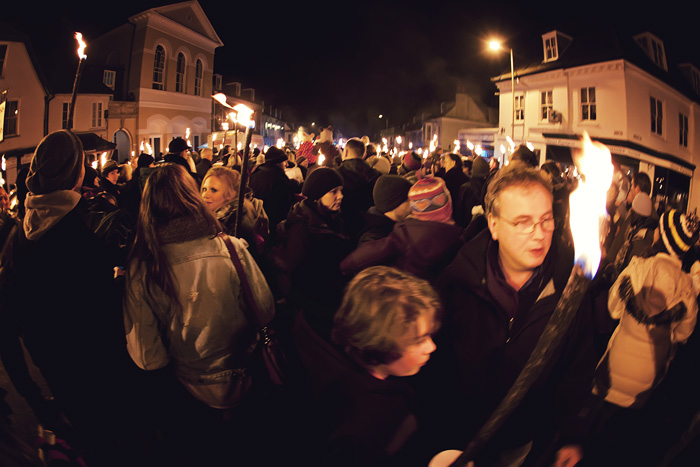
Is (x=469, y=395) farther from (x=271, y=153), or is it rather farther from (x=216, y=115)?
(x=216, y=115)

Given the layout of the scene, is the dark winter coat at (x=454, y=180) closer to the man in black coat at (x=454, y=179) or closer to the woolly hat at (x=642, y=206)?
the man in black coat at (x=454, y=179)

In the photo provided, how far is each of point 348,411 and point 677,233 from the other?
322 cm

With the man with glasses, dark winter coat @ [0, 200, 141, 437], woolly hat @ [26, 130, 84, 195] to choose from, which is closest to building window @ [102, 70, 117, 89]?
woolly hat @ [26, 130, 84, 195]

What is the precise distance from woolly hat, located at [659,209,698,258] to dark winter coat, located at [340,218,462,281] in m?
1.76

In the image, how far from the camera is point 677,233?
327cm

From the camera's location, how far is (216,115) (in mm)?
39062

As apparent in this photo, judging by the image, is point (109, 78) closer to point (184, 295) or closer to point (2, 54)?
point (2, 54)

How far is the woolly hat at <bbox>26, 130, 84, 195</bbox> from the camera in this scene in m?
2.51

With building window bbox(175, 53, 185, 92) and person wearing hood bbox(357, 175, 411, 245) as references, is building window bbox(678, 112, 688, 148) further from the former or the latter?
building window bbox(175, 53, 185, 92)

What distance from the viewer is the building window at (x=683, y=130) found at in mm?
4703

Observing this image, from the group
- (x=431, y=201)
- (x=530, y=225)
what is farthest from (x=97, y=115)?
(x=530, y=225)

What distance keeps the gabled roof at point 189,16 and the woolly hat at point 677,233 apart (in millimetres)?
32288

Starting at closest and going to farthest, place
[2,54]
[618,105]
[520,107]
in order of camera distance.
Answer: [618,105], [2,54], [520,107]

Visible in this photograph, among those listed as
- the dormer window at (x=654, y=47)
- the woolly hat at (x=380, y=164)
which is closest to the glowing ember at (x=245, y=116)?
the woolly hat at (x=380, y=164)
